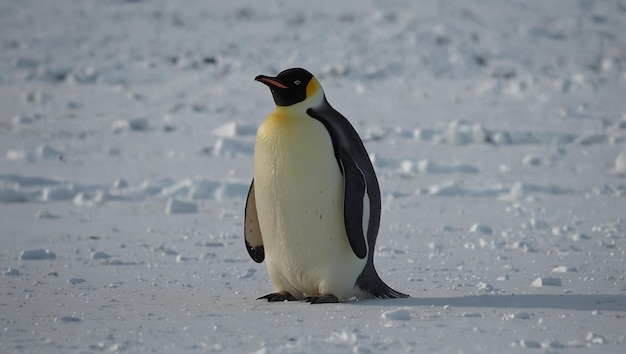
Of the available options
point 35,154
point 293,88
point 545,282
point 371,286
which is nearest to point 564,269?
point 545,282

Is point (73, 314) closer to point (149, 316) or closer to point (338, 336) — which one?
point (149, 316)

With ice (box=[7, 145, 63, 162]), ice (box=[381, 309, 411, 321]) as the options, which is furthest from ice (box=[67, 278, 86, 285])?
ice (box=[7, 145, 63, 162])

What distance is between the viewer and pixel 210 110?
40.8 ft

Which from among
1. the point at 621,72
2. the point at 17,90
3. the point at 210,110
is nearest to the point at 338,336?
the point at 210,110

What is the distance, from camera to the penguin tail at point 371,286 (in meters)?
4.48

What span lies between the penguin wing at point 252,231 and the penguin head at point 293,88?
0.46 m

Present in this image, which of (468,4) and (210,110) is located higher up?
(468,4)

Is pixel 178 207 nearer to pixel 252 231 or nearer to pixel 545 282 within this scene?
pixel 252 231

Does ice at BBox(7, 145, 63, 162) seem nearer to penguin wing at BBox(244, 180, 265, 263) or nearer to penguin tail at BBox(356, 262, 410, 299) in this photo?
penguin wing at BBox(244, 180, 265, 263)

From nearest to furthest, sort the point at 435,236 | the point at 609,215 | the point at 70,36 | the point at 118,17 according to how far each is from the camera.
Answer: the point at 435,236 → the point at 609,215 → the point at 70,36 → the point at 118,17

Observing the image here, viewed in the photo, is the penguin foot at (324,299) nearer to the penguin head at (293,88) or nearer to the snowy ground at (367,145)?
the snowy ground at (367,145)

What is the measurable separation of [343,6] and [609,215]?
44.2 feet

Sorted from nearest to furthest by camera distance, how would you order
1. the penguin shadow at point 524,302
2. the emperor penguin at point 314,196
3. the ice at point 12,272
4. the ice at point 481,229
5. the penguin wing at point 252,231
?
the penguin shadow at point 524,302, the emperor penguin at point 314,196, the penguin wing at point 252,231, the ice at point 12,272, the ice at point 481,229

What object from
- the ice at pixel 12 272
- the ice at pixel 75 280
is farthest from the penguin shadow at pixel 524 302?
the ice at pixel 12 272
